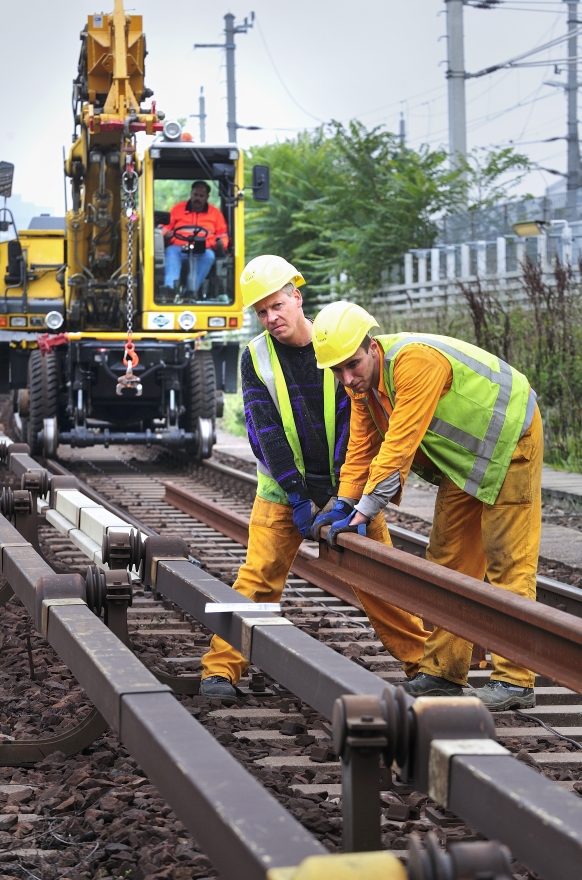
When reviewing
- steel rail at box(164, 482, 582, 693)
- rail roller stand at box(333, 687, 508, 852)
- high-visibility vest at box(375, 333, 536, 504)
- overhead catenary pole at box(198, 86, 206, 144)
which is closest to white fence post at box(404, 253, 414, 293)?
steel rail at box(164, 482, 582, 693)

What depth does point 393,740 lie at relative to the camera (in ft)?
8.46

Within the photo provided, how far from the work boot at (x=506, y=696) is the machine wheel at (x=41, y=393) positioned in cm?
1008

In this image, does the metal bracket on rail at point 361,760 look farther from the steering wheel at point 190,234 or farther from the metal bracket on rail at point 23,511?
the steering wheel at point 190,234

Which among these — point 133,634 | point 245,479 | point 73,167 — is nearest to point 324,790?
point 133,634

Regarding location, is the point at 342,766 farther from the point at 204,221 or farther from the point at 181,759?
the point at 204,221

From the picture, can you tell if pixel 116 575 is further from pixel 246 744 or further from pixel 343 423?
pixel 343 423

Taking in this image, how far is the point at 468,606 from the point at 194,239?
10.4 metres

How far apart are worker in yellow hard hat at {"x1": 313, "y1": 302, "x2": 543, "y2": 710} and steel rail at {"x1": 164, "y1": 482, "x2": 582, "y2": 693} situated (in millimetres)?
205

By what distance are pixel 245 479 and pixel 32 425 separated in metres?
3.11

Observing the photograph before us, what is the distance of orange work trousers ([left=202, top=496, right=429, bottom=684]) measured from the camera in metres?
5.33

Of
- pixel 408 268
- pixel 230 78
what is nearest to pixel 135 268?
pixel 408 268

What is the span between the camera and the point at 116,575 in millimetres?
4578

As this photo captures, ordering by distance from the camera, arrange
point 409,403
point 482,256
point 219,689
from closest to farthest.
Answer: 1. point 409,403
2. point 219,689
3. point 482,256

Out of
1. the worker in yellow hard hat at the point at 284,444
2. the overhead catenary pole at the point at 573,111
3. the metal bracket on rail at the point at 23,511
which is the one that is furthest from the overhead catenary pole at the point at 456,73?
the worker in yellow hard hat at the point at 284,444
